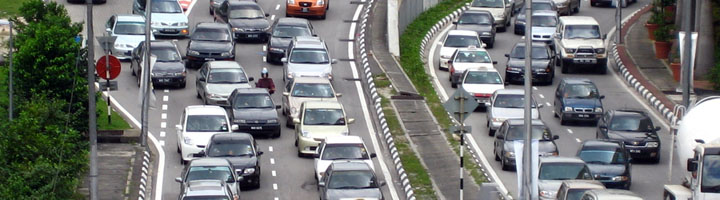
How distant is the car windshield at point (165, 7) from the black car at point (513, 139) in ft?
62.4

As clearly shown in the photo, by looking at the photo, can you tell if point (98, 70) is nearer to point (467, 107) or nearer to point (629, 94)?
point (467, 107)

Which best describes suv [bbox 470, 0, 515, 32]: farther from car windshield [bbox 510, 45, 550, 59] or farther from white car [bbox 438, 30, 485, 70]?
car windshield [bbox 510, 45, 550, 59]

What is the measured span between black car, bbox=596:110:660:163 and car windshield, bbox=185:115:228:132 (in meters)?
10.6

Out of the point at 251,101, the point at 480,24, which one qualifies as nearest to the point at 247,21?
the point at 480,24

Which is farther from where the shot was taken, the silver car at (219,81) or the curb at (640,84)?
the curb at (640,84)

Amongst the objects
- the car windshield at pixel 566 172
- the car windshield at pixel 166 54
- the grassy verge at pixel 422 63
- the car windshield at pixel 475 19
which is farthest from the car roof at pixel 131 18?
the car windshield at pixel 566 172

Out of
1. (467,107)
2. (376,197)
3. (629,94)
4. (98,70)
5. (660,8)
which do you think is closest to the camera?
(467,107)

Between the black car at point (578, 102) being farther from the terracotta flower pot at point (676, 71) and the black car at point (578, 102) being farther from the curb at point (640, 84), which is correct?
the terracotta flower pot at point (676, 71)

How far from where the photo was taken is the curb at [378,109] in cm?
3875

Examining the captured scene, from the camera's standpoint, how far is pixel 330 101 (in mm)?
44781

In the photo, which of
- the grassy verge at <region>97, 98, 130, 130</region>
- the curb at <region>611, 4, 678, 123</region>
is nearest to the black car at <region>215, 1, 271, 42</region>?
the grassy verge at <region>97, 98, 130, 130</region>

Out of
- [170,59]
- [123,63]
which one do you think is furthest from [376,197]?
[123,63]

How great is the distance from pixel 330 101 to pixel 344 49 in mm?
11693

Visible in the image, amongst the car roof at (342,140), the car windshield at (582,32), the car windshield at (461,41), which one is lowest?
the car roof at (342,140)
